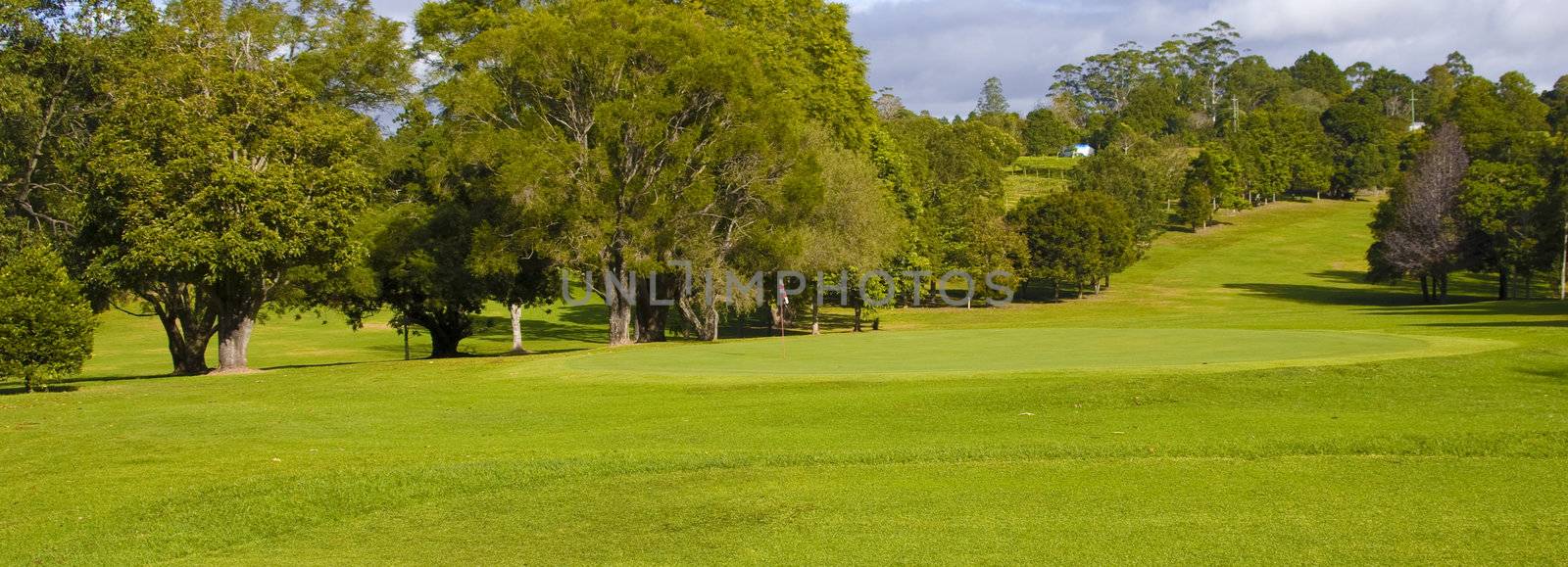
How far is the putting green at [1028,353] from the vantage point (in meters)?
24.1

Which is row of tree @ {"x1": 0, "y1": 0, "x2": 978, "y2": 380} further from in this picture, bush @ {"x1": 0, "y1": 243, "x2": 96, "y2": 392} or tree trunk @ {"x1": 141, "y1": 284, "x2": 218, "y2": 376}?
bush @ {"x1": 0, "y1": 243, "x2": 96, "y2": 392}

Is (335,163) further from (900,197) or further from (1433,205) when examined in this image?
(1433,205)

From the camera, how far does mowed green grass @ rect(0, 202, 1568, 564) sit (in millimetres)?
10164

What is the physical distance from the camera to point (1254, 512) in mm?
10523

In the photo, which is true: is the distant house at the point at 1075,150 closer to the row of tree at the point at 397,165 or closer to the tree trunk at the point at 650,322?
the row of tree at the point at 397,165

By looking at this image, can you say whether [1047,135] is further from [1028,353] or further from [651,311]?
[1028,353]

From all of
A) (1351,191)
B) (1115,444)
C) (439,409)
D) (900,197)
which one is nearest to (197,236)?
(439,409)

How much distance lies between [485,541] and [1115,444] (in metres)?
7.60

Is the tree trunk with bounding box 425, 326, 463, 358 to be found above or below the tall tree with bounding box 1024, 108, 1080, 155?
below

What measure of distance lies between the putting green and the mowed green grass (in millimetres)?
259

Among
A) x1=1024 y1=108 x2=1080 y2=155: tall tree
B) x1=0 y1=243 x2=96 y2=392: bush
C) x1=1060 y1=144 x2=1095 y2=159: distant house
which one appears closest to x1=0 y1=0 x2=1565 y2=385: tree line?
x1=0 y1=243 x2=96 y2=392: bush

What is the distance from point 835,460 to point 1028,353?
14.3 m

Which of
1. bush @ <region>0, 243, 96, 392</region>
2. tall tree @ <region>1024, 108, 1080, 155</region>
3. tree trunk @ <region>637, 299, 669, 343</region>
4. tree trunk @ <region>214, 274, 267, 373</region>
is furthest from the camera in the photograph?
tall tree @ <region>1024, 108, 1080, 155</region>

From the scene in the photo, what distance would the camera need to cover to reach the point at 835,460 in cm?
1416
